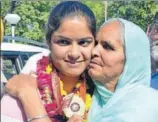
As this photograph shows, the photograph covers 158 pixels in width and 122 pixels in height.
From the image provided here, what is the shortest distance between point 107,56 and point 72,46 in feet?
0.63

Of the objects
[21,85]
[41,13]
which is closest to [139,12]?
[41,13]

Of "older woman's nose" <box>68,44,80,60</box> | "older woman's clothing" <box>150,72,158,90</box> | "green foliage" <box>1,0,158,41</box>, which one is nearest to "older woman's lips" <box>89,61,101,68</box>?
"older woman's nose" <box>68,44,80,60</box>

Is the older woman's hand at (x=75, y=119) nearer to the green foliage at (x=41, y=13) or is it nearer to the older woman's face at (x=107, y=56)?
the older woman's face at (x=107, y=56)

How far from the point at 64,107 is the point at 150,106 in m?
0.43

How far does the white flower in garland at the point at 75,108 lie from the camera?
76.7 inches

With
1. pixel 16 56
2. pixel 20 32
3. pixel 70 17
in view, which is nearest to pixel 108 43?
pixel 70 17

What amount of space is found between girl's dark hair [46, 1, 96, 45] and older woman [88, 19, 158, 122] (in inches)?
3.6

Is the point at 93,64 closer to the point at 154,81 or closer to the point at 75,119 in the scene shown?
the point at 75,119

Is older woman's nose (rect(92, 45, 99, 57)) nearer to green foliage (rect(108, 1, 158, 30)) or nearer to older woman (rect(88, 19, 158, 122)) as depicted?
older woman (rect(88, 19, 158, 122))

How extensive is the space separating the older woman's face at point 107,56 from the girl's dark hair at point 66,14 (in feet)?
0.25

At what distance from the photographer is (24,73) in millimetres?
2084

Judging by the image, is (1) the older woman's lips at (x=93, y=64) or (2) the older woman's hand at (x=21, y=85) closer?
(2) the older woman's hand at (x=21, y=85)

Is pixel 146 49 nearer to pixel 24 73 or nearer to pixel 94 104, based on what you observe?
pixel 94 104

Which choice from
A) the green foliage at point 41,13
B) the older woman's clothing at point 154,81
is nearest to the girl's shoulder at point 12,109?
the older woman's clothing at point 154,81
